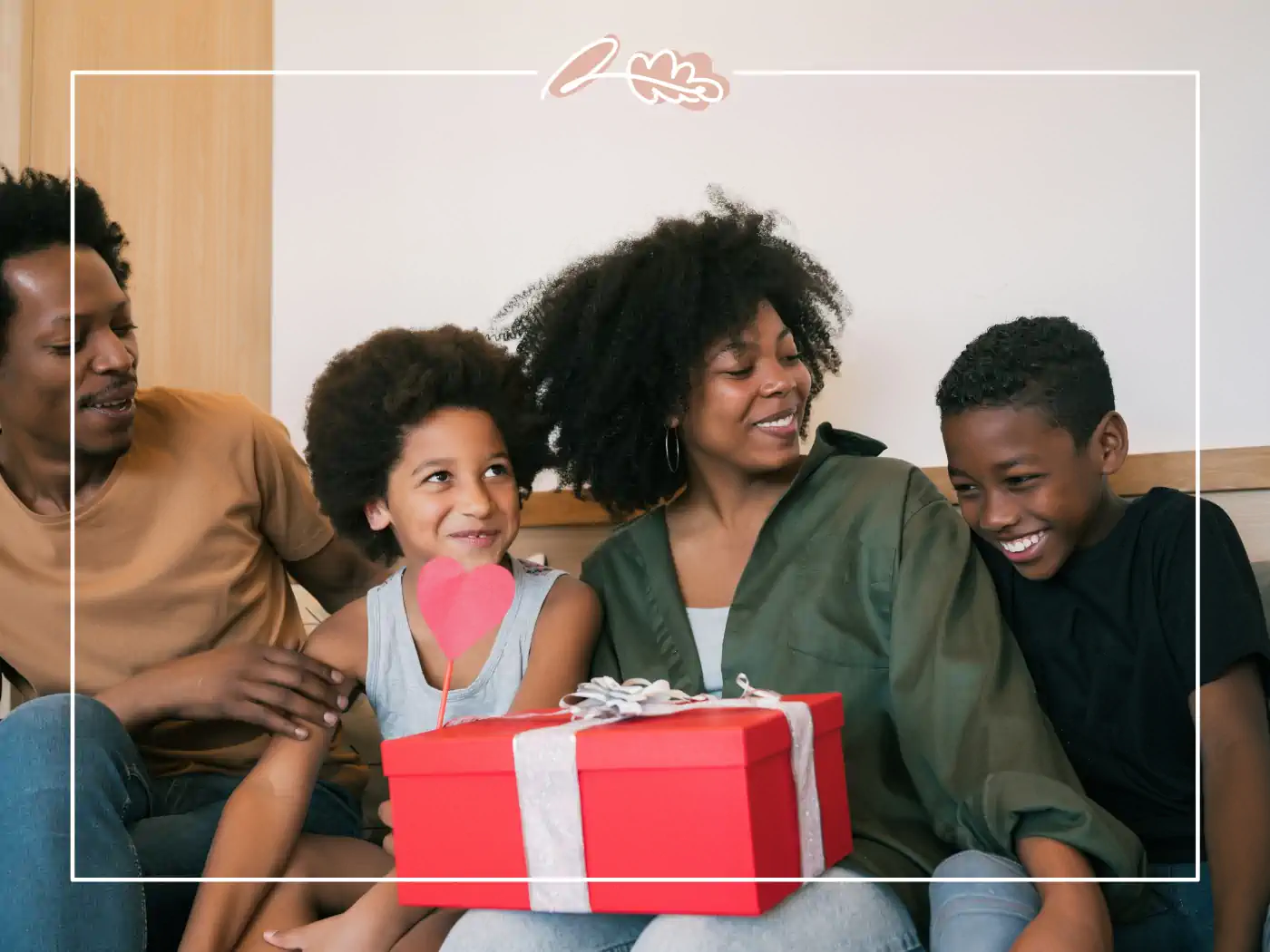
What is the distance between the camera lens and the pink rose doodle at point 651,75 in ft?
3.23

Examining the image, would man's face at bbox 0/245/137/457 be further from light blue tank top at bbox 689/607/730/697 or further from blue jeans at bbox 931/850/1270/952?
blue jeans at bbox 931/850/1270/952

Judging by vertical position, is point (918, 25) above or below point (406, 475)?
above

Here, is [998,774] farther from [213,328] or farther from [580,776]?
[213,328]

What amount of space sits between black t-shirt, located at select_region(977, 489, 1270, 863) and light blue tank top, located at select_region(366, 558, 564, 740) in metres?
0.36

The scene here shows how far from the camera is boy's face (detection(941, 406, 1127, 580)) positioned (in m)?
0.92

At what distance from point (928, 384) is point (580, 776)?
412 millimetres

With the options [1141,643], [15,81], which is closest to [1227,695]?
[1141,643]

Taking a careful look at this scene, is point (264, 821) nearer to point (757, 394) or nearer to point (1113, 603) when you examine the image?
point (757, 394)

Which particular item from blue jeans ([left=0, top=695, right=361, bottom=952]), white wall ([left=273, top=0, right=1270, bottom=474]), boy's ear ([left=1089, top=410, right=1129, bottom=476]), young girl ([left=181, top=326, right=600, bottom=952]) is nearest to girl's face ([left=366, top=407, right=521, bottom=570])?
young girl ([left=181, top=326, right=600, bottom=952])

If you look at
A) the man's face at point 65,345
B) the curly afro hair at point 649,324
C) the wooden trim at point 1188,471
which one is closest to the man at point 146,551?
the man's face at point 65,345

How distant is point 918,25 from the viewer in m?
0.97

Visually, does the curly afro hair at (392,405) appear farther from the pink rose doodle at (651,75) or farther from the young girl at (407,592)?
the pink rose doodle at (651,75)

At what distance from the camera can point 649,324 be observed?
98 centimetres

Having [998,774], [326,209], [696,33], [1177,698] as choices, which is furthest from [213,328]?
[1177,698]
